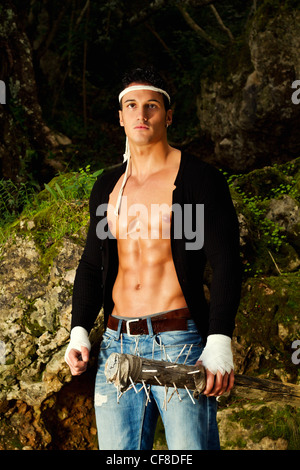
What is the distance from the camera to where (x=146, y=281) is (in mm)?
2723

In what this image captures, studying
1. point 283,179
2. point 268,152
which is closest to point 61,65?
point 268,152

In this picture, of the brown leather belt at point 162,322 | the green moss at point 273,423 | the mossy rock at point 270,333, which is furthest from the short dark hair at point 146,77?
the green moss at point 273,423

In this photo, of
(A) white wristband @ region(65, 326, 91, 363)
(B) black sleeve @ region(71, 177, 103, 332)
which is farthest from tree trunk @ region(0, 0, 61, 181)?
(A) white wristband @ region(65, 326, 91, 363)

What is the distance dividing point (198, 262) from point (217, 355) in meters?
0.55

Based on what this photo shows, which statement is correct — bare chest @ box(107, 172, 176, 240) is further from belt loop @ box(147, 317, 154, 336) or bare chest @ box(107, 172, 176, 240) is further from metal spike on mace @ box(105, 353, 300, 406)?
metal spike on mace @ box(105, 353, 300, 406)

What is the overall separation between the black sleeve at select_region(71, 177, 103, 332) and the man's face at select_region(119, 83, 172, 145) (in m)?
0.44

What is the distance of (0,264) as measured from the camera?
13.6 ft

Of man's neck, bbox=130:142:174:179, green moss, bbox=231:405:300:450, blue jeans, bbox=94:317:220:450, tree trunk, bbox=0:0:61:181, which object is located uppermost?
tree trunk, bbox=0:0:61:181

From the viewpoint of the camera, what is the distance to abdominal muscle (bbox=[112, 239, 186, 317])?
Answer: 8.76 feet

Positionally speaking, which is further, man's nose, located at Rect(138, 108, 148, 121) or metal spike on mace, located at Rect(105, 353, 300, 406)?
man's nose, located at Rect(138, 108, 148, 121)

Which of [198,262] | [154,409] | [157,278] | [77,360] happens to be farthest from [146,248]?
[154,409]

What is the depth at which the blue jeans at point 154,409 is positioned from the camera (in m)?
2.46

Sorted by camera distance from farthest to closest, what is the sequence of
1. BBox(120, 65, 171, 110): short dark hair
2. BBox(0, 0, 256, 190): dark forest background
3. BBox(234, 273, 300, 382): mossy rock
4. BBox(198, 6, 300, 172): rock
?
BBox(0, 0, 256, 190): dark forest background, BBox(198, 6, 300, 172): rock, BBox(234, 273, 300, 382): mossy rock, BBox(120, 65, 171, 110): short dark hair

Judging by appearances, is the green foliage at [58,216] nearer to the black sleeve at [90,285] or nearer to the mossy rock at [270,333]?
the black sleeve at [90,285]
